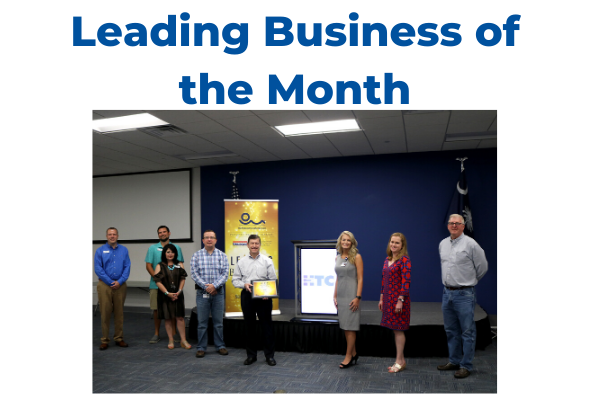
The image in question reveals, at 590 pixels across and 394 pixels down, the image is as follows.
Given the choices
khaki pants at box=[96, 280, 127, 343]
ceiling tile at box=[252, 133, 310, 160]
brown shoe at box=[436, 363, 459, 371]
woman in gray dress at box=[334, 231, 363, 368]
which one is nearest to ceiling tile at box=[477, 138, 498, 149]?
ceiling tile at box=[252, 133, 310, 160]

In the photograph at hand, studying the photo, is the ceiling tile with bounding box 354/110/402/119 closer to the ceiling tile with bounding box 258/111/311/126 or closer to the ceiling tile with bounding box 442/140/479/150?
the ceiling tile with bounding box 258/111/311/126

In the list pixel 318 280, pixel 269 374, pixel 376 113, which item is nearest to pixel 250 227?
pixel 318 280

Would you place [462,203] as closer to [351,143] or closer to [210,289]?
[351,143]

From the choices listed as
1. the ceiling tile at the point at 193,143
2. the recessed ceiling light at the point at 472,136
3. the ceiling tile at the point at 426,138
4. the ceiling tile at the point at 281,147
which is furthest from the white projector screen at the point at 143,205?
the recessed ceiling light at the point at 472,136

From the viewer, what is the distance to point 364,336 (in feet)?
17.7

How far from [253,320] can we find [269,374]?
2.28 feet

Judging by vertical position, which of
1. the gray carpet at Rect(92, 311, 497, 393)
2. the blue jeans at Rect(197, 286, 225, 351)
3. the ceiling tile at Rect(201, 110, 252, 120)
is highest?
the ceiling tile at Rect(201, 110, 252, 120)

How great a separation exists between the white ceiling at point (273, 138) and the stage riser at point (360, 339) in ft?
8.59

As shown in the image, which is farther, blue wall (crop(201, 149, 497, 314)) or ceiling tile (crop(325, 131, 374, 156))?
blue wall (crop(201, 149, 497, 314))

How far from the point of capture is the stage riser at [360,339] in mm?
5270

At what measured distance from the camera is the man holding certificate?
5133 millimetres

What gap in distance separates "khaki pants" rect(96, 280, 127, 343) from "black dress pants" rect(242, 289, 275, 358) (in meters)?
1.92

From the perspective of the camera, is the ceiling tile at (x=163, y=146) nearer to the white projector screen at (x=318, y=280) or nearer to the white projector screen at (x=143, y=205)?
the white projector screen at (x=143, y=205)

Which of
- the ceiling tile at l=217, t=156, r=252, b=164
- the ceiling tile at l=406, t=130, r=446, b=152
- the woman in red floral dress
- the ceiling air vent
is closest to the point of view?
the woman in red floral dress
